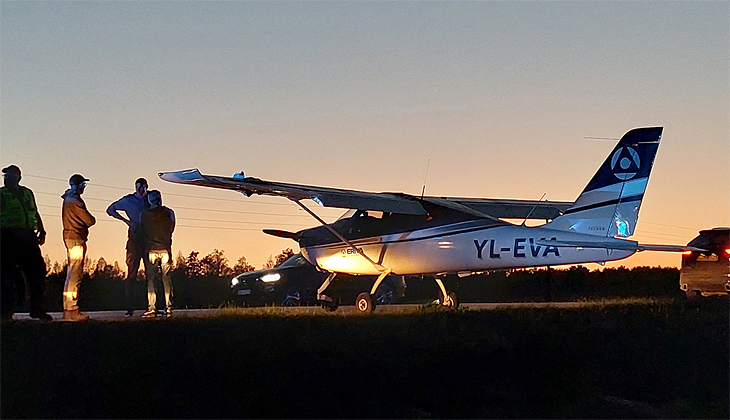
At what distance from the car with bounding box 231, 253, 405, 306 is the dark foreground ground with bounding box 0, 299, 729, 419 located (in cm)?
1062

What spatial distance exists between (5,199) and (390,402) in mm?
6581

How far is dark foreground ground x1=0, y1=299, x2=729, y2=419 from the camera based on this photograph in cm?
1072

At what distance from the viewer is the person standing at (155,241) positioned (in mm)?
15258

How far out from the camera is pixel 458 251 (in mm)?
17906

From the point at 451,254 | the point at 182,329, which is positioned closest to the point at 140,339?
the point at 182,329

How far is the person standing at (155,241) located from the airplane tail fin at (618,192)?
6766 mm

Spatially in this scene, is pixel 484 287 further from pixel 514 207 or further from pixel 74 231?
pixel 74 231

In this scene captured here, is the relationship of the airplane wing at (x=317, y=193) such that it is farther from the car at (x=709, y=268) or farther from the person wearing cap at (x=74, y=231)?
the car at (x=709, y=268)

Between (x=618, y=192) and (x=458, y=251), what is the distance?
123 inches

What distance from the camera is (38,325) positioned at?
12.7m

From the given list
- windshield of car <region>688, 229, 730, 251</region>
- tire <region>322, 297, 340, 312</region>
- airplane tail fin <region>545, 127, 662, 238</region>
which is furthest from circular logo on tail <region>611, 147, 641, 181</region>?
tire <region>322, 297, 340, 312</region>

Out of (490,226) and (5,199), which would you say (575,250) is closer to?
(490,226)

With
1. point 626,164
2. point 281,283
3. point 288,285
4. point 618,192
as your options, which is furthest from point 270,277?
point 626,164

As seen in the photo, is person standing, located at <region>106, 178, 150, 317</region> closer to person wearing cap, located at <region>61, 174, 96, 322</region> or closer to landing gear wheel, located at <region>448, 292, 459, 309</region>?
person wearing cap, located at <region>61, 174, 96, 322</region>
